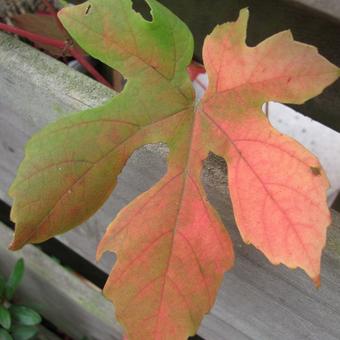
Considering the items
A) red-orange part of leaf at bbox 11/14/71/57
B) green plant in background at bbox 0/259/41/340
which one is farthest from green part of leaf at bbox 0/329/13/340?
red-orange part of leaf at bbox 11/14/71/57

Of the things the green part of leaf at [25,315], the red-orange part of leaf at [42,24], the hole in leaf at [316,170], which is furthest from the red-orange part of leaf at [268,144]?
the green part of leaf at [25,315]

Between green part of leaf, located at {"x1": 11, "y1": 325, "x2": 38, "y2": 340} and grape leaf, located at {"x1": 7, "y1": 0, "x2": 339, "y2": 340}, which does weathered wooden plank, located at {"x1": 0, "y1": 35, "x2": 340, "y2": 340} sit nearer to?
grape leaf, located at {"x1": 7, "y1": 0, "x2": 339, "y2": 340}

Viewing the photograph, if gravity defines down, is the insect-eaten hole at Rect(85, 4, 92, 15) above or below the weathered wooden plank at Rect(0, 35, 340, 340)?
above

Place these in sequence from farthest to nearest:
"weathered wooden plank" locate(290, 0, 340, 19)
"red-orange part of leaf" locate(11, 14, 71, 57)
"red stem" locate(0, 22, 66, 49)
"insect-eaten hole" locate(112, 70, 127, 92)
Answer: "insect-eaten hole" locate(112, 70, 127, 92)
"red-orange part of leaf" locate(11, 14, 71, 57)
"red stem" locate(0, 22, 66, 49)
"weathered wooden plank" locate(290, 0, 340, 19)

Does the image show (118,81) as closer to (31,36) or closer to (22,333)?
(31,36)

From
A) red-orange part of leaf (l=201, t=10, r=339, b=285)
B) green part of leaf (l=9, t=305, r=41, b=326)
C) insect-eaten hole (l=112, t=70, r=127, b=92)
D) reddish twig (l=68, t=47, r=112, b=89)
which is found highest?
red-orange part of leaf (l=201, t=10, r=339, b=285)

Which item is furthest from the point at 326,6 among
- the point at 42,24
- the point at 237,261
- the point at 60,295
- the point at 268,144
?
the point at 60,295
